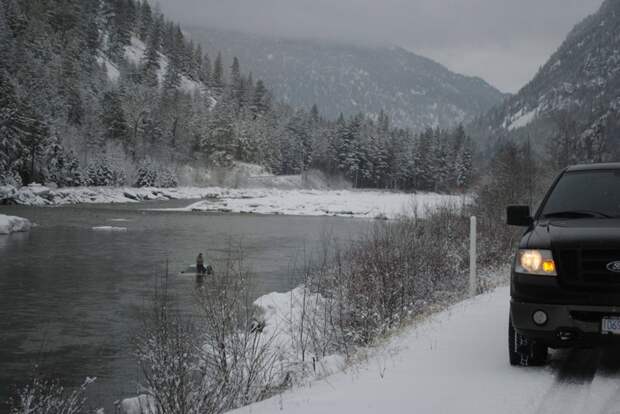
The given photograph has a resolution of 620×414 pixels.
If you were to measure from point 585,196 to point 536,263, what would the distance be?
55.0 inches

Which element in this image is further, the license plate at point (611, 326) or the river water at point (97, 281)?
the river water at point (97, 281)

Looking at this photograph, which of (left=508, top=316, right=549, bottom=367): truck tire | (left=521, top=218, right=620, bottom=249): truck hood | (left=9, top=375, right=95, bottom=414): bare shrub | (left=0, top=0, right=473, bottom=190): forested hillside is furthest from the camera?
(left=0, top=0, right=473, bottom=190): forested hillside

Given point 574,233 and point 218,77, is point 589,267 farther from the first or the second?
point 218,77

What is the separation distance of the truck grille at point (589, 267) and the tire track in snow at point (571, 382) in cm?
87

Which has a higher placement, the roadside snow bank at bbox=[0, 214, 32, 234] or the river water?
the roadside snow bank at bbox=[0, 214, 32, 234]

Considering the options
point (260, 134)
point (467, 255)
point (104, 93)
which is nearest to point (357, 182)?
point (260, 134)

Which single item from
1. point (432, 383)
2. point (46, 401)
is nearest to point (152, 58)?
point (46, 401)

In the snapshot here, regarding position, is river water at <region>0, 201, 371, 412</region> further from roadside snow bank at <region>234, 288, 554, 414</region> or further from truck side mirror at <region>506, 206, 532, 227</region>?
truck side mirror at <region>506, 206, 532, 227</region>

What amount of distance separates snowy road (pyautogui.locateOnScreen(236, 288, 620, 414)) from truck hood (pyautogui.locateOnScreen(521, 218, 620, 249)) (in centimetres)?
117

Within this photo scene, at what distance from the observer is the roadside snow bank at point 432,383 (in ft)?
14.6

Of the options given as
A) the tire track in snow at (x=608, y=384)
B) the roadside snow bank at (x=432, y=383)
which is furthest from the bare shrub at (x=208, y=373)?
the tire track in snow at (x=608, y=384)

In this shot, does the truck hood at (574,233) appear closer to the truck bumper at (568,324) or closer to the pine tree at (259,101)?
the truck bumper at (568,324)

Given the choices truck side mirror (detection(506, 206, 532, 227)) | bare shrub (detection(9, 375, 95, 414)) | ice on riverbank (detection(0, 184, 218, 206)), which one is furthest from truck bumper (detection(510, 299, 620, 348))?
ice on riverbank (detection(0, 184, 218, 206))

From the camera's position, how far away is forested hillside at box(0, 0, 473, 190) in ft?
235
